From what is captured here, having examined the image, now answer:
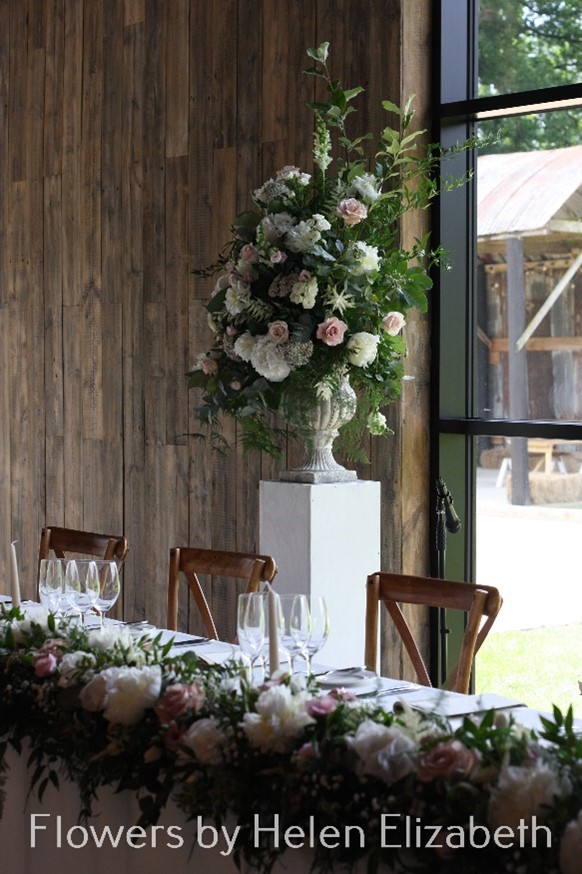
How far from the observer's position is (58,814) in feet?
6.82

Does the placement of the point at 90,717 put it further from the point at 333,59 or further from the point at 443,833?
the point at 333,59

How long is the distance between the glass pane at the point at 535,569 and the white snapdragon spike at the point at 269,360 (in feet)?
3.33

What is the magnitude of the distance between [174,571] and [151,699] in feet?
6.00

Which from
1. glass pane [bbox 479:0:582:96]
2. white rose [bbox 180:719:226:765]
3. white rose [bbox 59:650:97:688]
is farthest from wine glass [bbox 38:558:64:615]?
glass pane [bbox 479:0:582:96]

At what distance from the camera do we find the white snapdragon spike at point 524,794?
139 centimetres

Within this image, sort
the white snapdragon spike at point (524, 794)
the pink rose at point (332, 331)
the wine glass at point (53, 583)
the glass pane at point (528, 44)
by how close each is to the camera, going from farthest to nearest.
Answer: the glass pane at point (528, 44) < the pink rose at point (332, 331) < the wine glass at point (53, 583) < the white snapdragon spike at point (524, 794)

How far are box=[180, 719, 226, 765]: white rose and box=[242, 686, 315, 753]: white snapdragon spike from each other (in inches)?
1.7

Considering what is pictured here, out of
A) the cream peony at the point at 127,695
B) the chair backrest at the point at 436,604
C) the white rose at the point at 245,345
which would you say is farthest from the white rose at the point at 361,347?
the cream peony at the point at 127,695

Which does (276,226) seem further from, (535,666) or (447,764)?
(447,764)

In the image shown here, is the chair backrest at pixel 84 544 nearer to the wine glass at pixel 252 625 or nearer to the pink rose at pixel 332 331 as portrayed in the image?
the pink rose at pixel 332 331

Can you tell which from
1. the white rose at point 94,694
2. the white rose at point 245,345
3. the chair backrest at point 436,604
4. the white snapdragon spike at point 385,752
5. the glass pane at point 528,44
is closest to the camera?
the white snapdragon spike at point 385,752

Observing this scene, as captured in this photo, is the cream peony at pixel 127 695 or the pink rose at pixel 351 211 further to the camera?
the pink rose at pixel 351 211

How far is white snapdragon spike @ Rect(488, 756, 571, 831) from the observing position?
1.39 meters

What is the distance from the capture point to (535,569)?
4.29 metres
